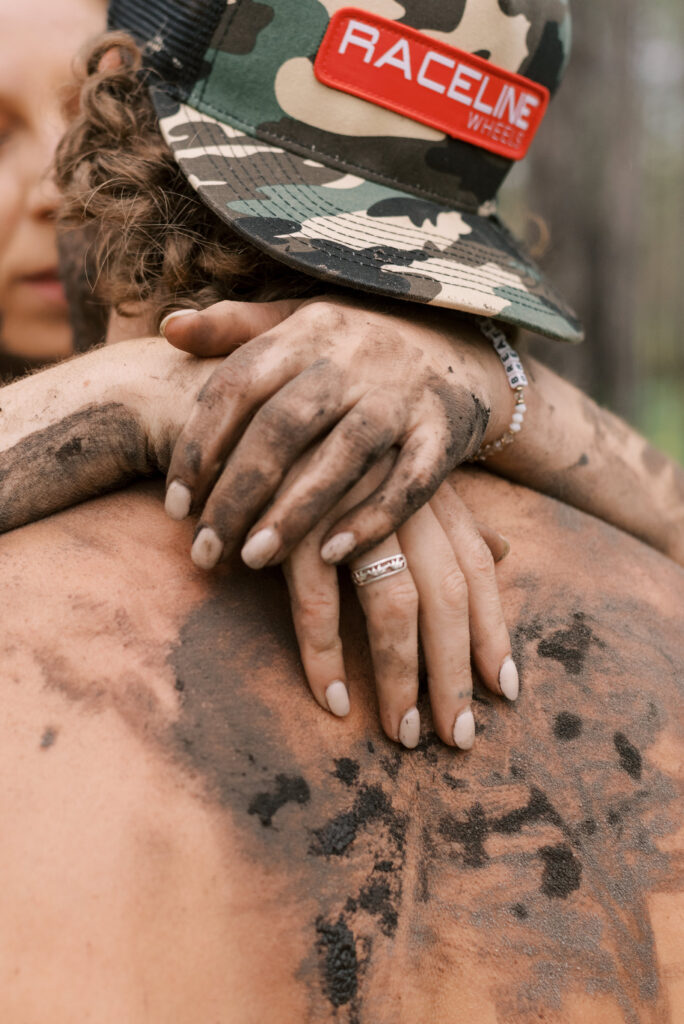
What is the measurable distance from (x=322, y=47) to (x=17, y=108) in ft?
3.29

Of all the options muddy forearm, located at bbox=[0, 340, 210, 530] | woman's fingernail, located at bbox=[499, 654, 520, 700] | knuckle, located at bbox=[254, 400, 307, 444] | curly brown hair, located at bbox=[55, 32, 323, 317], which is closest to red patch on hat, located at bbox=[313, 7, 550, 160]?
Answer: curly brown hair, located at bbox=[55, 32, 323, 317]

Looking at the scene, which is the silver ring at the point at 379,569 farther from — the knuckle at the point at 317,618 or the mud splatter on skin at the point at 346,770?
the mud splatter on skin at the point at 346,770

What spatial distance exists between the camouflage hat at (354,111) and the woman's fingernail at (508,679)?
496mm

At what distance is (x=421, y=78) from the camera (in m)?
1.35

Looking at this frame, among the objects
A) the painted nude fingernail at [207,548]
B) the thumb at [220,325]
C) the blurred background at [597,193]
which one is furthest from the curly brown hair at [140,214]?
the blurred background at [597,193]

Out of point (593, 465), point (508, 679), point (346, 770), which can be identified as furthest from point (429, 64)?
point (346, 770)

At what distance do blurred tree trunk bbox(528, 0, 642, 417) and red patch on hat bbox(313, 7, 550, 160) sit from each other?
2.20m

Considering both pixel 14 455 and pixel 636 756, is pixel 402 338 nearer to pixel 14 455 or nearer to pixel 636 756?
pixel 14 455

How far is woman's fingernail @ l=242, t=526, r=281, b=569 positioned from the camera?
0.91 meters

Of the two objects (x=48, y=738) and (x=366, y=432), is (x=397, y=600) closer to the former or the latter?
(x=366, y=432)

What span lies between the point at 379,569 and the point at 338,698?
0.16 m

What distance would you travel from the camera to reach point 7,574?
983 mm

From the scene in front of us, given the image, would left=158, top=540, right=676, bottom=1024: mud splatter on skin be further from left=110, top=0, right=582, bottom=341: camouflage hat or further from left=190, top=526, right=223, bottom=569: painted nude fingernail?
left=110, top=0, right=582, bottom=341: camouflage hat

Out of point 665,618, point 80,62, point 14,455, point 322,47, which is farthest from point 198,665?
point 80,62
